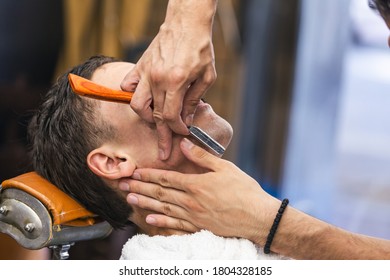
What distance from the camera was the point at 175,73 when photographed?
4.96 feet

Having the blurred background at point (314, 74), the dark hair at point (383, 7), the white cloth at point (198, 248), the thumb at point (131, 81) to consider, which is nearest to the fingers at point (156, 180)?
the white cloth at point (198, 248)

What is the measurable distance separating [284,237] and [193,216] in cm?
22

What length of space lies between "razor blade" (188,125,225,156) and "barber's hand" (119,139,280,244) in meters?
0.02

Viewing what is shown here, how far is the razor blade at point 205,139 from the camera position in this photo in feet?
5.35

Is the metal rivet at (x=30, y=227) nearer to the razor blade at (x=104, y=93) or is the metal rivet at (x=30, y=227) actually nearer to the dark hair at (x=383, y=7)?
the razor blade at (x=104, y=93)

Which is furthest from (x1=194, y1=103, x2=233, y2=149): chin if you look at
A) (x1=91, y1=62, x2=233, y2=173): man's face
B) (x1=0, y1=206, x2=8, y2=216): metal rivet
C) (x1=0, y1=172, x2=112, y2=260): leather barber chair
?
(x1=0, y1=206, x2=8, y2=216): metal rivet

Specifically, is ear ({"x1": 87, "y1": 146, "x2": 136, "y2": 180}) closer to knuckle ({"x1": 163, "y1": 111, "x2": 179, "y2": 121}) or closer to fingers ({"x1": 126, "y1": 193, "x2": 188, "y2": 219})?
fingers ({"x1": 126, "y1": 193, "x2": 188, "y2": 219})

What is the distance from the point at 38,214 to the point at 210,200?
1.34 ft

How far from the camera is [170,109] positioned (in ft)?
5.05

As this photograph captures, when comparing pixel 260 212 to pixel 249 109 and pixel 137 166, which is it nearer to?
pixel 137 166

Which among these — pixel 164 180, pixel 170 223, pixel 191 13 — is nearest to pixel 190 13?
pixel 191 13

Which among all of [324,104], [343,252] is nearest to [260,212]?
[343,252]

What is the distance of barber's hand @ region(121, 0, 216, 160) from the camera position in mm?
1527

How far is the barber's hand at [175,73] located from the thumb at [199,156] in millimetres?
34
